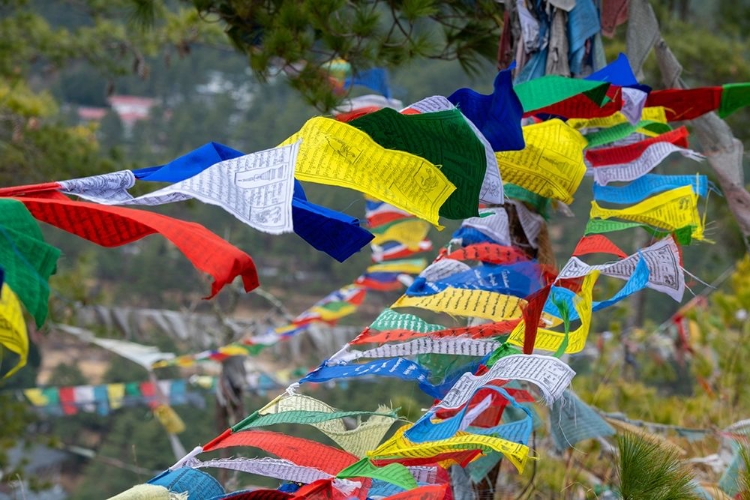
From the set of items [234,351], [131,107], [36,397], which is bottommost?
[131,107]

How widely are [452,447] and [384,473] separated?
0.12 m

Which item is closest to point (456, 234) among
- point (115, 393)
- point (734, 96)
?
point (734, 96)

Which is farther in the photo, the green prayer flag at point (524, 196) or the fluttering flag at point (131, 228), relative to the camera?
the green prayer flag at point (524, 196)

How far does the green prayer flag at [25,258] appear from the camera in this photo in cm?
109

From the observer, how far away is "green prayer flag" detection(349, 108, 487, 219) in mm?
1521

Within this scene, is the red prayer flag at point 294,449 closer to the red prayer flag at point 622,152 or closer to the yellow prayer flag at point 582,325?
the yellow prayer flag at point 582,325

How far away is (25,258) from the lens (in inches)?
43.7

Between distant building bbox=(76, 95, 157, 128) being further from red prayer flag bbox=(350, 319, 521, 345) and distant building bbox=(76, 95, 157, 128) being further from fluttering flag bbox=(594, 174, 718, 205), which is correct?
red prayer flag bbox=(350, 319, 521, 345)

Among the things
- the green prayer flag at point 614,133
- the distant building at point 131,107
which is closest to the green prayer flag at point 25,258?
Answer: the green prayer flag at point 614,133

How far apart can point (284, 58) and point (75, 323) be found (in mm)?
4821

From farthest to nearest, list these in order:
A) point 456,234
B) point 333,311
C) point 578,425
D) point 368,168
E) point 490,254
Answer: point 333,311
point 456,234
point 578,425
point 490,254
point 368,168

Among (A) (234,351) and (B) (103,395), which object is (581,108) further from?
(B) (103,395)

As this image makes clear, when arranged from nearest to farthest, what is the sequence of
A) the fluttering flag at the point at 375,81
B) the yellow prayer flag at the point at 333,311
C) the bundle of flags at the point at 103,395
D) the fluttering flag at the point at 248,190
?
the fluttering flag at the point at 248,190 < the fluttering flag at the point at 375,81 < the yellow prayer flag at the point at 333,311 < the bundle of flags at the point at 103,395

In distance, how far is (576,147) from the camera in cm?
194
